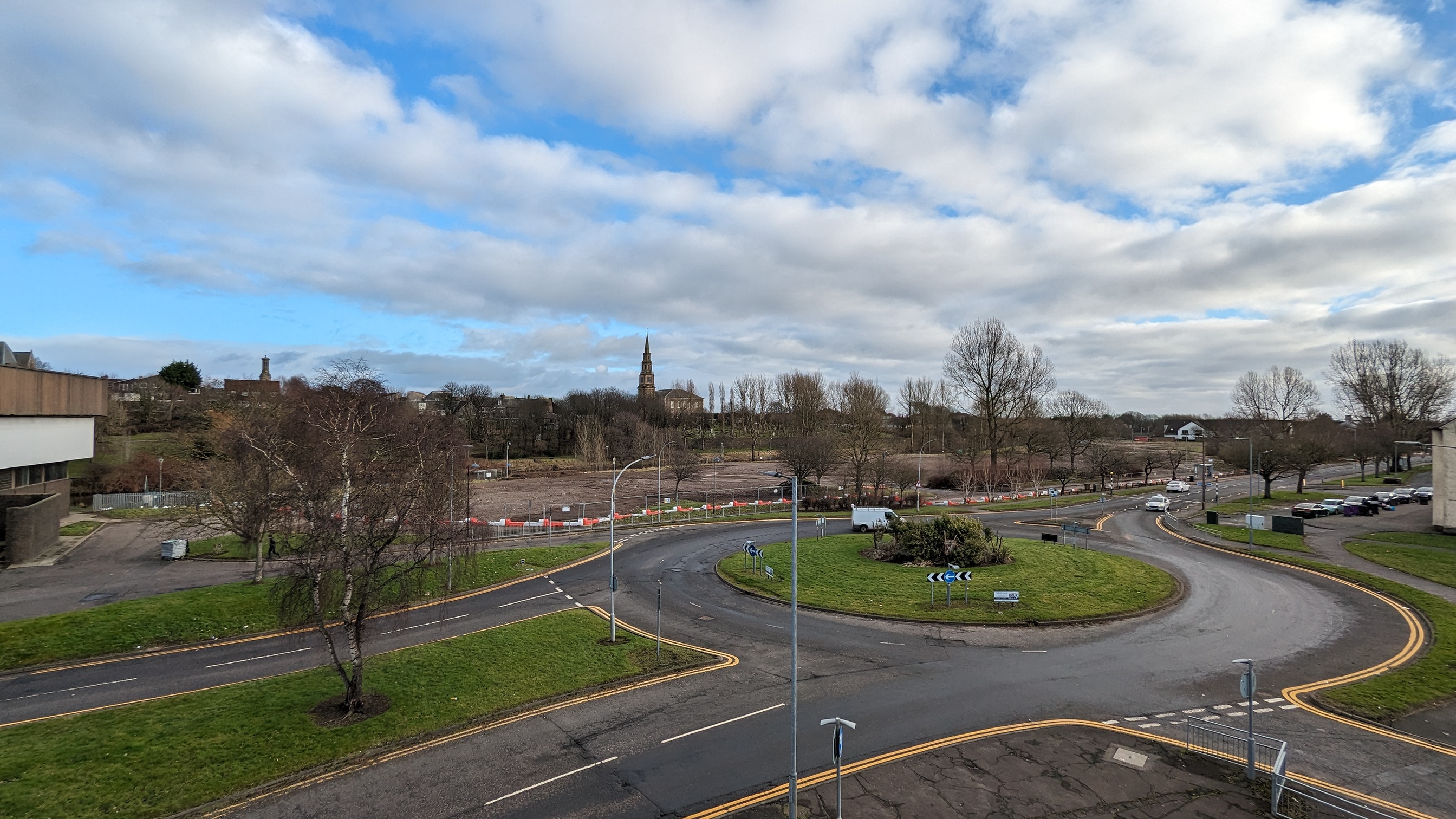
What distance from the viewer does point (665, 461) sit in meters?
84.6

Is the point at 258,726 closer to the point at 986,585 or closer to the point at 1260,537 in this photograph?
the point at 986,585

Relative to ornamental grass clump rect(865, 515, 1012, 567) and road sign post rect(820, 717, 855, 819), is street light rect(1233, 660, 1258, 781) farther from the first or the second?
ornamental grass clump rect(865, 515, 1012, 567)

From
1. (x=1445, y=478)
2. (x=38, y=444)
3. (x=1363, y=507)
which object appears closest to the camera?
(x=38, y=444)

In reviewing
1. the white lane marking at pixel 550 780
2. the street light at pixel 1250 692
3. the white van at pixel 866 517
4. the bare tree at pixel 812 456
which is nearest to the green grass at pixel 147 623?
the white lane marking at pixel 550 780

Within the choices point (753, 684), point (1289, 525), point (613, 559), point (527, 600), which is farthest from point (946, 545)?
point (1289, 525)

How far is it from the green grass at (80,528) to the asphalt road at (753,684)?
1164 inches

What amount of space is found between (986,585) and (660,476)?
44.1 metres

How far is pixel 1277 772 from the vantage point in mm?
11586

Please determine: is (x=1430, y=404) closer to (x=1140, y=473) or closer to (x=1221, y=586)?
(x=1140, y=473)

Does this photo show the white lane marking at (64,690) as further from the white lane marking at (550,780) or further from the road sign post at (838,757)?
the road sign post at (838,757)

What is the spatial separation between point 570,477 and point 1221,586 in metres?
74.7

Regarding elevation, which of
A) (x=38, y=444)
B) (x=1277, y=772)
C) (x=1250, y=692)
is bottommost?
(x=1277, y=772)

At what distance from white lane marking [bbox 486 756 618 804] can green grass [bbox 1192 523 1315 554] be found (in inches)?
1734

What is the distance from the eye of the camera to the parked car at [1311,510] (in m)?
51.9
